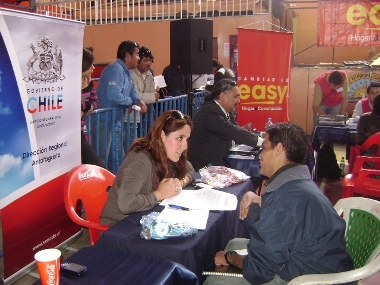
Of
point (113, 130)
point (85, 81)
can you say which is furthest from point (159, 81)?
point (85, 81)

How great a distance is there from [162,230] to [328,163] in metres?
4.14

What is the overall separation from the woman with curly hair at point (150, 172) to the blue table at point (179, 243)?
0.26ft

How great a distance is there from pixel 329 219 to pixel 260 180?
2062 millimetres

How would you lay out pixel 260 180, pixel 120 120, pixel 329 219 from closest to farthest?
pixel 329 219, pixel 260 180, pixel 120 120

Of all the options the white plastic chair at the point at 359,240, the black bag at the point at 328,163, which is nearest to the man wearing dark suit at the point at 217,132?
the white plastic chair at the point at 359,240

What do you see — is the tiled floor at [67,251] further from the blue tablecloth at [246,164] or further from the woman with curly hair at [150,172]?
the blue tablecloth at [246,164]

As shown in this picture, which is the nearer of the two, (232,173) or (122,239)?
(122,239)

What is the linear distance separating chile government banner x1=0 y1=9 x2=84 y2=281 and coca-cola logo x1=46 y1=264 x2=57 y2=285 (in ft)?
4.51

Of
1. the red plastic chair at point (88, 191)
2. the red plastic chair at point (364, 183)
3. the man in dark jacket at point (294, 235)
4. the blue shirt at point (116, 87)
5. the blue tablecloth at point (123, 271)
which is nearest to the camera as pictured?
the blue tablecloth at point (123, 271)

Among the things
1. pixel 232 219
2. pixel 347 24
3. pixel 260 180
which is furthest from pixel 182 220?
pixel 347 24

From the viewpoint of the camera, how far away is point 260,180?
3676mm

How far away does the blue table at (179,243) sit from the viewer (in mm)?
1738

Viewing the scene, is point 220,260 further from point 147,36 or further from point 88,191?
point 147,36

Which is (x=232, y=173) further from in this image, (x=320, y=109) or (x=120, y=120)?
(x=320, y=109)
